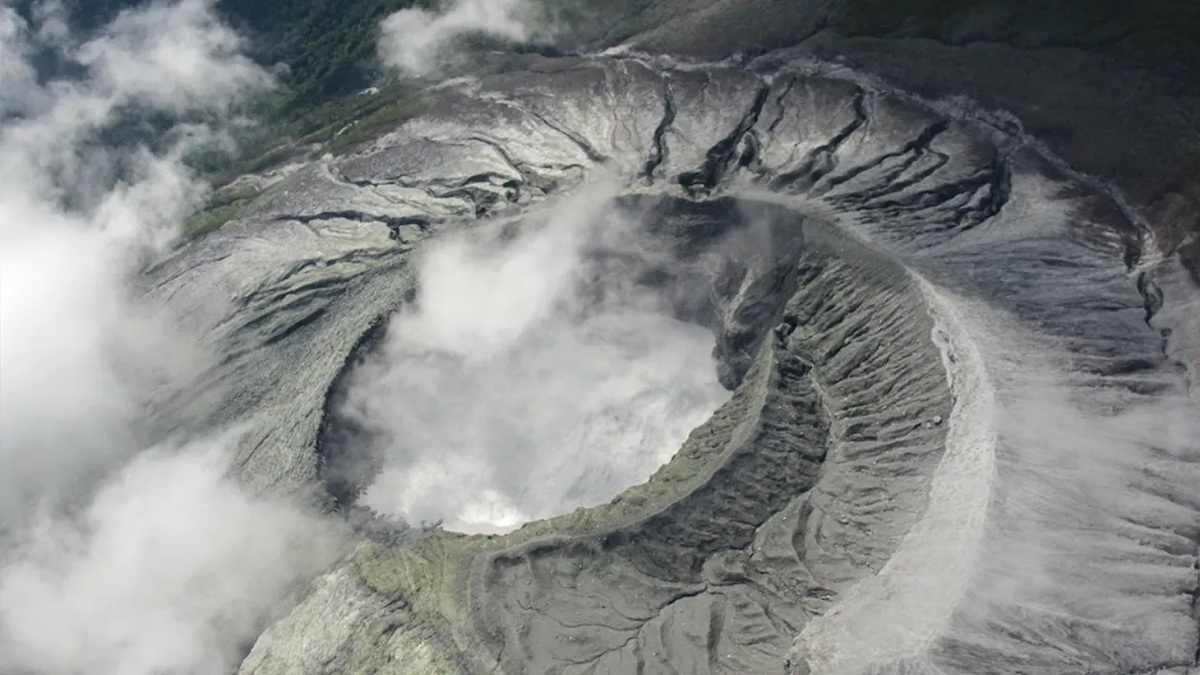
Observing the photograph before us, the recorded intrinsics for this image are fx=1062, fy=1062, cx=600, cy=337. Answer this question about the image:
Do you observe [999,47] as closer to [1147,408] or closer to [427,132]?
[1147,408]

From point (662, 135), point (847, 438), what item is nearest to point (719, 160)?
point (662, 135)

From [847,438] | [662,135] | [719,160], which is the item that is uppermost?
[662,135]

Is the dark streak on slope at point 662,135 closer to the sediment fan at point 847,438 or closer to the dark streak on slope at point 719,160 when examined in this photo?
the sediment fan at point 847,438

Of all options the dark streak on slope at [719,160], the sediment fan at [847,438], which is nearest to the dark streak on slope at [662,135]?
the sediment fan at [847,438]

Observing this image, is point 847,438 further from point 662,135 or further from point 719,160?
point 662,135

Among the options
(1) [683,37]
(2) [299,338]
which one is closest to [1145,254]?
(1) [683,37]

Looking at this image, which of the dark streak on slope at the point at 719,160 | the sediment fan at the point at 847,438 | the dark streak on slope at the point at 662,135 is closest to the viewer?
the sediment fan at the point at 847,438

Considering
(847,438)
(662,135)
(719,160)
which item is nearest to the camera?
(847,438)

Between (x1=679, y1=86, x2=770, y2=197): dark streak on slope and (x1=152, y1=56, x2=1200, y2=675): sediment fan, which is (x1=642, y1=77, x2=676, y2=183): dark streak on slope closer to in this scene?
(x1=152, y1=56, x2=1200, y2=675): sediment fan
